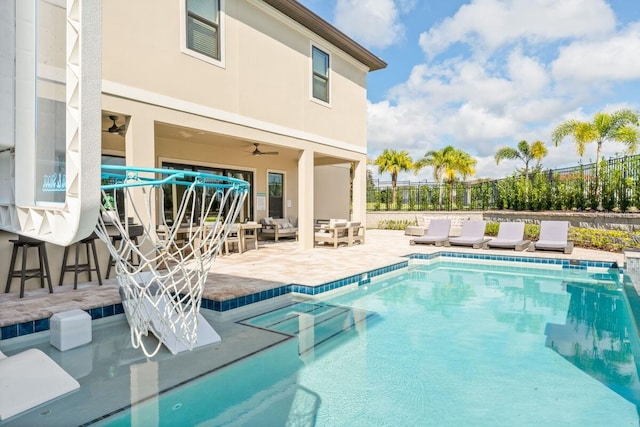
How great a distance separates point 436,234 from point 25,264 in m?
11.2

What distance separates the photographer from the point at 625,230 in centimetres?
1162

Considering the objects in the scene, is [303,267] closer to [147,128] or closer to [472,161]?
[147,128]

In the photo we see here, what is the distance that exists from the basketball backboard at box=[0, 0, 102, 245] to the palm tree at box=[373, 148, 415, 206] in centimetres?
2741

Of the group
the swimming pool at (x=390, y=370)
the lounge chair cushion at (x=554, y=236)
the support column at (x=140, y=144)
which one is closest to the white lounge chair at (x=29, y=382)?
the swimming pool at (x=390, y=370)

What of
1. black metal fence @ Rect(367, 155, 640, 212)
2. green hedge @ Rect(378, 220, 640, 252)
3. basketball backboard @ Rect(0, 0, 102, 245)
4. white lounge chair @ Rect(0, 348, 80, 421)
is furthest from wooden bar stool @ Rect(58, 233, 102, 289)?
black metal fence @ Rect(367, 155, 640, 212)

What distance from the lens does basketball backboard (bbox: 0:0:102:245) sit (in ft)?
6.21

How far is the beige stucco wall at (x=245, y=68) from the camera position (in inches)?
266

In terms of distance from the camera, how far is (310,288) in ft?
21.6

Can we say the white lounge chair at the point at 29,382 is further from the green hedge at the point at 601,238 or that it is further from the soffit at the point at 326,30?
the green hedge at the point at 601,238

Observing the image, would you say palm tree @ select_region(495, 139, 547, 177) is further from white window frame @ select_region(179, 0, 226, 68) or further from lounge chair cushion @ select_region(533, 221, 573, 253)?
white window frame @ select_region(179, 0, 226, 68)

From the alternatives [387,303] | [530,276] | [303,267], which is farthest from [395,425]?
[530,276]

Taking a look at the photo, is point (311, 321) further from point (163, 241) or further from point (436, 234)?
point (436, 234)

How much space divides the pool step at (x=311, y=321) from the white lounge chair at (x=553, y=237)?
7597 millimetres

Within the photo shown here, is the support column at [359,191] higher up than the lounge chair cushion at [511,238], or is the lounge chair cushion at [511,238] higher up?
the support column at [359,191]
